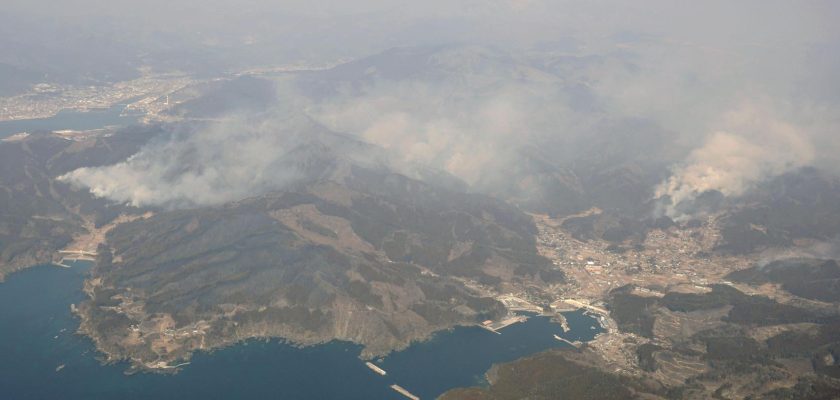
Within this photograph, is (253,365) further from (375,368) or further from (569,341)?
(569,341)

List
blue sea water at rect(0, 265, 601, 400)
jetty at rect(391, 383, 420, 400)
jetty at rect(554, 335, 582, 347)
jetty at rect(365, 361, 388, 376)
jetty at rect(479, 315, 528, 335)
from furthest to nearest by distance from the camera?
jetty at rect(479, 315, 528, 335)
jetty at rect(554, 335, 582, 347)
jetty at rect(365, 361, 388, 376)
blue sea water at rect(0, 265, 601, 400)
jetty at rect(391, 383, 420, 400)

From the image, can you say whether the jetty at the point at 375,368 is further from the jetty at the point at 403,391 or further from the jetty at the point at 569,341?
the jetty at the point at 569,341

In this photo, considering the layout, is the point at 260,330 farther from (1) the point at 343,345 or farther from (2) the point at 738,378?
(2) the point at 738,378

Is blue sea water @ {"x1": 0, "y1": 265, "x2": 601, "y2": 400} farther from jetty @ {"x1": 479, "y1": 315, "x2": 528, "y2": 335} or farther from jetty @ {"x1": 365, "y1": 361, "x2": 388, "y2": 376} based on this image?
jetty @ {"x1": 479, "y1": 315, "x2": 528, "y2": 335}

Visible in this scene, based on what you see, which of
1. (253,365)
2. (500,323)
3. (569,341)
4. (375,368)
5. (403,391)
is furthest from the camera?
(500,323)

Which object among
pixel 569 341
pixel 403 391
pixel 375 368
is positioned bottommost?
pixel 375 368

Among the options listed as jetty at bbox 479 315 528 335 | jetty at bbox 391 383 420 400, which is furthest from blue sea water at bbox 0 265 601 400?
jetty at bbox 479 315 528 335

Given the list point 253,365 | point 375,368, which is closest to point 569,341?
point 375,368

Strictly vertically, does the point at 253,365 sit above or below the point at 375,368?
below
